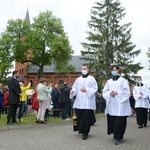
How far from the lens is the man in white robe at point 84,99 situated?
9133 millimetres

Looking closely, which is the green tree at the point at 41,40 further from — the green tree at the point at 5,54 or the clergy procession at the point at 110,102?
the clergy procession at the point at 110,102

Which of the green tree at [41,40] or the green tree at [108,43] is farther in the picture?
the green tree at [41,40]

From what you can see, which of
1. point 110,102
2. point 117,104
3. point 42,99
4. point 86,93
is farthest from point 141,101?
point 117,104

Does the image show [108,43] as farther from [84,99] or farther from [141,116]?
[84,99]

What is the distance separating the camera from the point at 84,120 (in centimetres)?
909

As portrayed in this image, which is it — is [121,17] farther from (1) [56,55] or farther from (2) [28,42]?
(2) [28,42]

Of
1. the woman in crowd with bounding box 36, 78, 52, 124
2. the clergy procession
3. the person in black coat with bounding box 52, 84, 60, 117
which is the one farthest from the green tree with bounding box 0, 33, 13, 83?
the clergy procession

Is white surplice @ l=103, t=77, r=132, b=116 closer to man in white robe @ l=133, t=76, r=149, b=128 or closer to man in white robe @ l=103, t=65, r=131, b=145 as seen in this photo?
man in white robe @ l=103, t=65, r=131, b=145

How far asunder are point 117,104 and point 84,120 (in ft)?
3.96

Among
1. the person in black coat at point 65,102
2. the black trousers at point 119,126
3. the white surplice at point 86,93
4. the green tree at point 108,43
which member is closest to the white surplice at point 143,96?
the person in black coat at point 65,102

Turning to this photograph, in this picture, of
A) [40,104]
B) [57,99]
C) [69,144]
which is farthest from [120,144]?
[57,99]

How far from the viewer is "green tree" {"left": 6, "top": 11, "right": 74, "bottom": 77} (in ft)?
183

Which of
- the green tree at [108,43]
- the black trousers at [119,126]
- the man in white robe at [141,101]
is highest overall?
the green tree at [108,43]

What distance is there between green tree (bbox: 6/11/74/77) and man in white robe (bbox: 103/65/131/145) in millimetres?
46398
